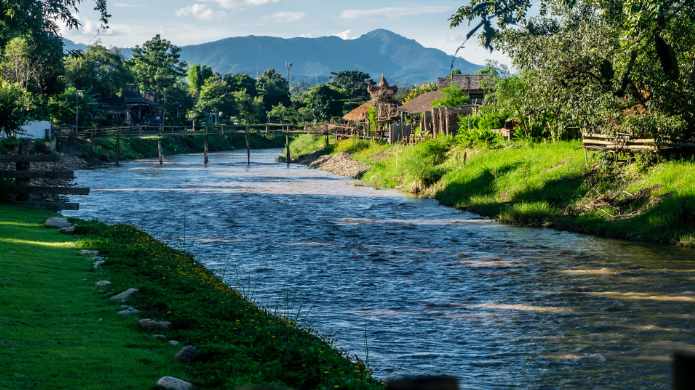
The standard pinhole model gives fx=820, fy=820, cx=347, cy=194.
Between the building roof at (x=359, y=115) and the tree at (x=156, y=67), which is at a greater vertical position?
the tree at (x=156, y=67)

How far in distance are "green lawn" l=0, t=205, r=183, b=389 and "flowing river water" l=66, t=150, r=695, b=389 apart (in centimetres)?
448

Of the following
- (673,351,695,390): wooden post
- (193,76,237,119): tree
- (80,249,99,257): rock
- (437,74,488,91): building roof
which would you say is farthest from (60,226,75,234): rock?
(193,76,237,119): tree

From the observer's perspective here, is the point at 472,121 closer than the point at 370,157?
Yes

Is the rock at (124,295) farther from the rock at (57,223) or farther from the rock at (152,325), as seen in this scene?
the rock at (57,223)

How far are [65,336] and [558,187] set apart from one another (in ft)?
98.4

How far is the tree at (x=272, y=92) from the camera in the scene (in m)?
155

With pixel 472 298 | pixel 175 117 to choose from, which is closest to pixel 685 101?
pixel 472 298

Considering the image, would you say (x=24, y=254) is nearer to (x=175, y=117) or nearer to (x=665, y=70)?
(x=665, y=70)

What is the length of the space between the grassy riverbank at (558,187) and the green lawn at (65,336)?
70.6 ft

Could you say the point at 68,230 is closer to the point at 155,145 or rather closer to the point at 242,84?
the point at 155,145

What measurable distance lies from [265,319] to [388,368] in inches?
96.7

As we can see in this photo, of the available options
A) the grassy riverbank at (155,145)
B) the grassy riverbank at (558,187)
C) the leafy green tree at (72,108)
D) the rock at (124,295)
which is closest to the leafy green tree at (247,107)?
the grassy riverbank at (155,145)

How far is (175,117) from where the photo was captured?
129 meters

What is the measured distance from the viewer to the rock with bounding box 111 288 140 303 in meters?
15.0
